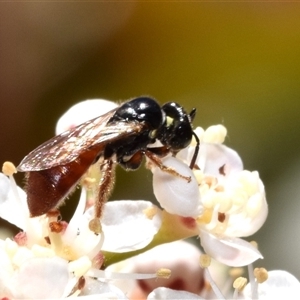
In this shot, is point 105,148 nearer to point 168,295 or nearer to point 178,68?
point 168,295

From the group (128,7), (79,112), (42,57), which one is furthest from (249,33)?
(79,112)

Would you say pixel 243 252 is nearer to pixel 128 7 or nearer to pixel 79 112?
pixel 79 112

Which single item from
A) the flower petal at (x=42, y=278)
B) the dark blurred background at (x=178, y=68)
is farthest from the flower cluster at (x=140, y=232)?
the dark blurred background at (x=178, y=68)

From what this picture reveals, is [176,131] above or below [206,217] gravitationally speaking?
above

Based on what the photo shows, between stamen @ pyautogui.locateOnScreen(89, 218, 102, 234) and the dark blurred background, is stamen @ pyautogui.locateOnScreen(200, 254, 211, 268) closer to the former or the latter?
stamen @ pyautogui.locateOnScreen(89, 218, 102, 234)

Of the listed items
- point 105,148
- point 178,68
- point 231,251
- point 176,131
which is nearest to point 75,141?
point 105,148

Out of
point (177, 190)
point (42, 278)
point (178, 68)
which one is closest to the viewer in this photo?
point (42, 278)

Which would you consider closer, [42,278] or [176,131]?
[42,278]
